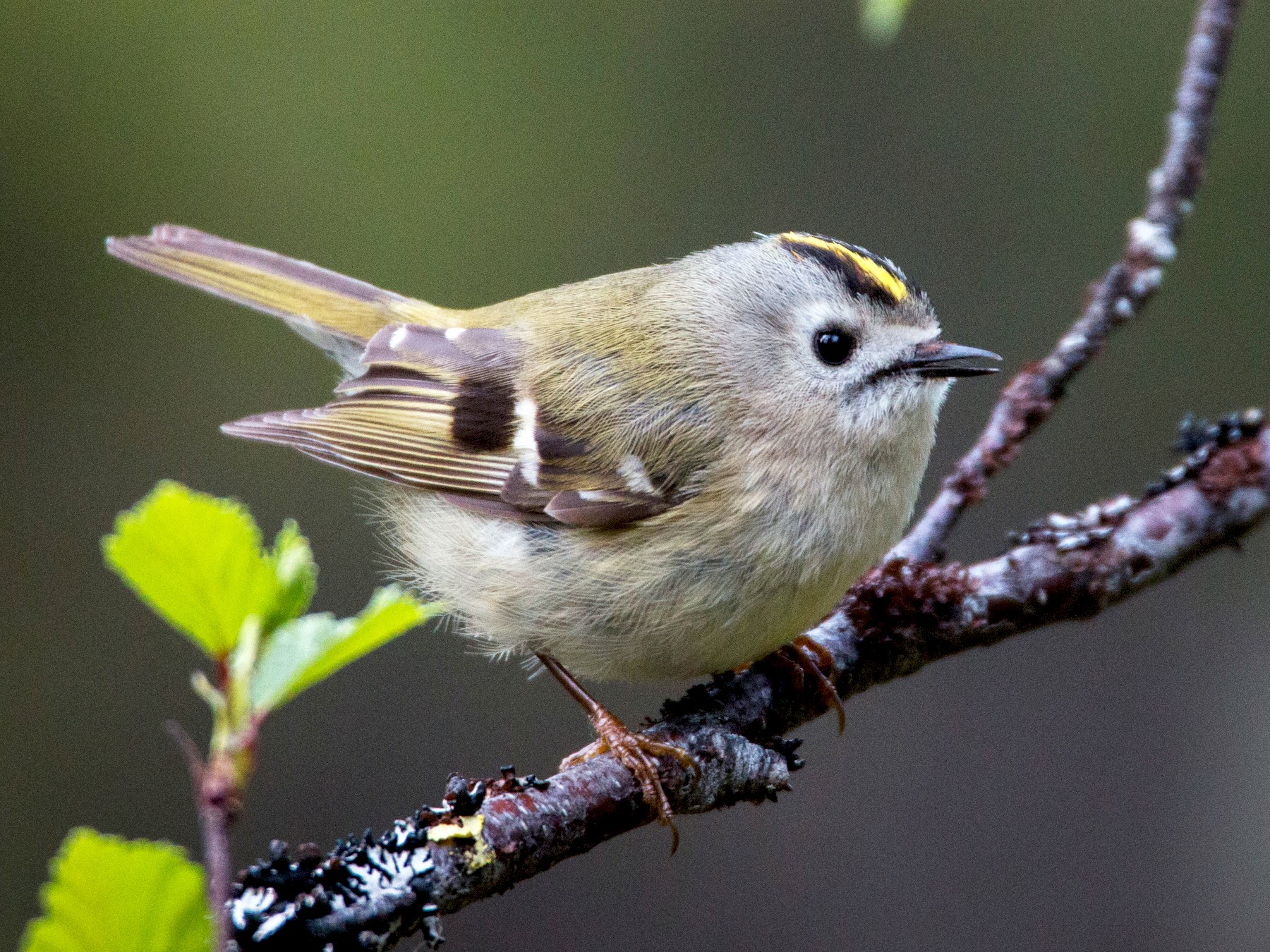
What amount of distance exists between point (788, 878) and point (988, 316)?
1.89 metres

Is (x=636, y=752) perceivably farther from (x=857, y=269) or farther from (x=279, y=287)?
(x=279, y=287)

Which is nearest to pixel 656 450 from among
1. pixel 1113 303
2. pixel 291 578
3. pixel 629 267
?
pixel 1113 303

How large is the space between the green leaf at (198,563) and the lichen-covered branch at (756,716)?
49 cm

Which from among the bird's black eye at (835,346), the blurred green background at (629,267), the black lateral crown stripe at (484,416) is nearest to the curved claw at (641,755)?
the black lateral crown stripe at (484,416)

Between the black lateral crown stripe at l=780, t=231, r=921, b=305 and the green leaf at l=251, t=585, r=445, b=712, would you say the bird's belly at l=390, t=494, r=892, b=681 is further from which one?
the green leaf at l=251, t=585, r=445, b=712

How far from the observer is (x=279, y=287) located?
262 centimetres

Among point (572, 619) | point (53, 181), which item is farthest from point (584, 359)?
point (53, 181)

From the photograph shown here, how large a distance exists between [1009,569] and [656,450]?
67 cm

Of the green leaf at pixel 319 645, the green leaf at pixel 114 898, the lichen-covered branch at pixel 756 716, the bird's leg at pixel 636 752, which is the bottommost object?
the bird's leg at pixel 636 752

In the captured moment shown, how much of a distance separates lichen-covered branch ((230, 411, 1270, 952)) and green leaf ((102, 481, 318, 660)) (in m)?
0.49

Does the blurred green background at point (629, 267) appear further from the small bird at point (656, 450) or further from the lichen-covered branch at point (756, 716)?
the small bird at point (656, 450)

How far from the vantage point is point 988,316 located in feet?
12.9

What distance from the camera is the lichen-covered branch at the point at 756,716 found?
1130 millimetres

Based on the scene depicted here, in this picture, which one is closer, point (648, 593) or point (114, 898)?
point (114, 898)
